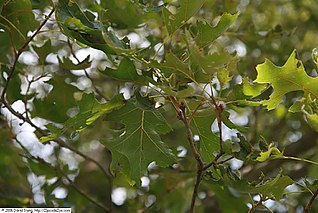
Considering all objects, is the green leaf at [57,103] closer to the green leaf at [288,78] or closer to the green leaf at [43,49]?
the green leaf at [43,49]

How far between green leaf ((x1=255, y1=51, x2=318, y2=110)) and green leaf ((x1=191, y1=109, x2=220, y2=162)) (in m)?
0.13

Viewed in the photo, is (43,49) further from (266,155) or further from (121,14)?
(266,155)

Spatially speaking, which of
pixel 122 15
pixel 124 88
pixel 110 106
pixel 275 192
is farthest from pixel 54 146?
pixel 275 192

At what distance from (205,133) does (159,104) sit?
0.12m

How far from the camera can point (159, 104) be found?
1026 millimetres

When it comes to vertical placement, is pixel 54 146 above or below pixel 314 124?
below

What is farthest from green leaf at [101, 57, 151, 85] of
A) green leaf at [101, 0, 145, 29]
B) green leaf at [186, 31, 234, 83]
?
green leaf at [101, 0, 145, 29]

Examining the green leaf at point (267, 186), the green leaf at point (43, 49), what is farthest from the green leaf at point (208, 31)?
the green leaf at point (43, 49)

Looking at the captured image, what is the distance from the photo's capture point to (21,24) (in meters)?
1.20

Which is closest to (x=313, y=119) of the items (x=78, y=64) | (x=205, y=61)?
(x=205, y=61)

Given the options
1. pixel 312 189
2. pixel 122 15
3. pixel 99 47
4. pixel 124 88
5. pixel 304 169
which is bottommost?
pixel 304 169

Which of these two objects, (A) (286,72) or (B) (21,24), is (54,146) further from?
(A) (286,72)

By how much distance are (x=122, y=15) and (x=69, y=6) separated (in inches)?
14.5

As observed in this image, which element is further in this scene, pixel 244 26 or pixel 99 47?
pixel 244 26
